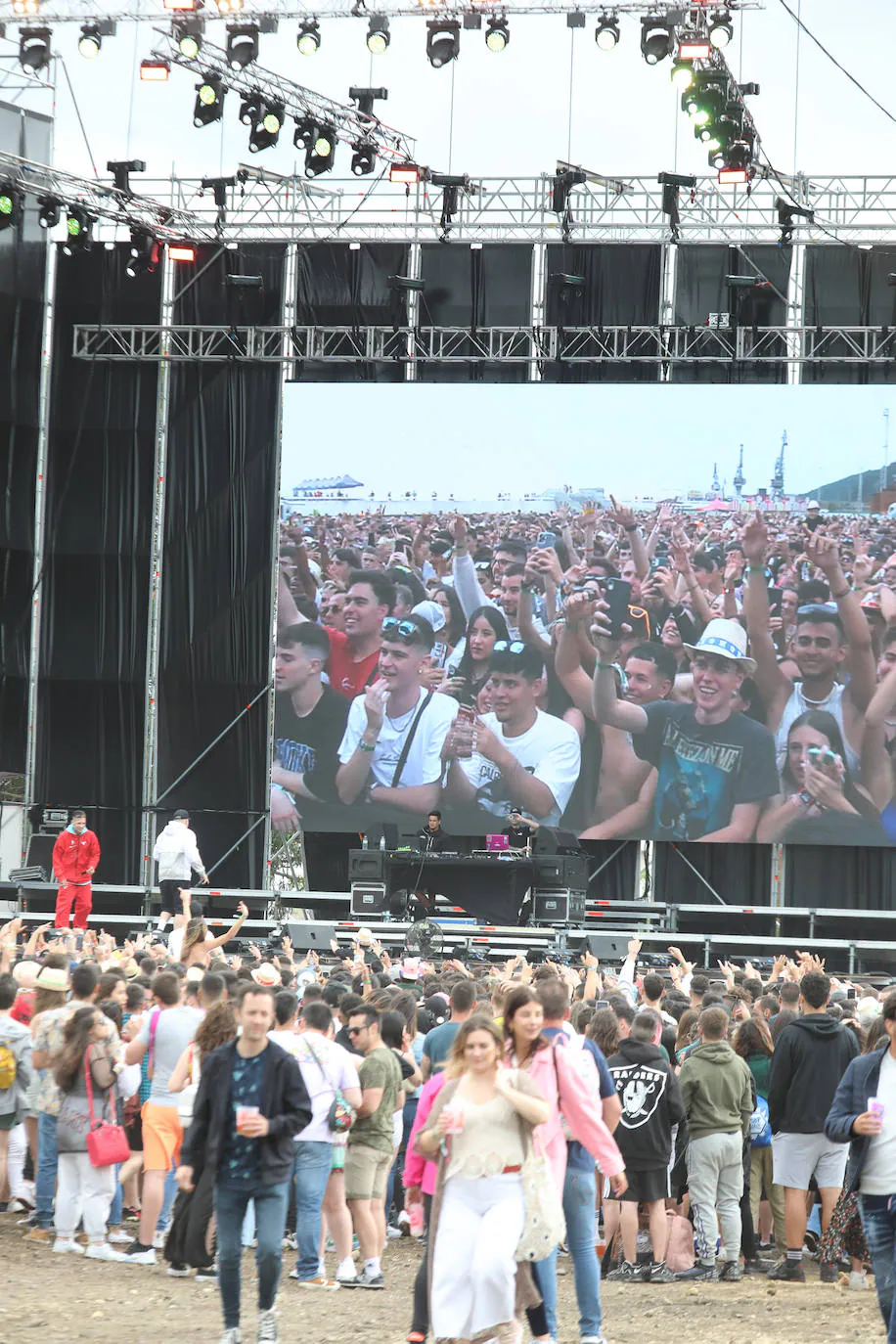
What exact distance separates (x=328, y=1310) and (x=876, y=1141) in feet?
8.32

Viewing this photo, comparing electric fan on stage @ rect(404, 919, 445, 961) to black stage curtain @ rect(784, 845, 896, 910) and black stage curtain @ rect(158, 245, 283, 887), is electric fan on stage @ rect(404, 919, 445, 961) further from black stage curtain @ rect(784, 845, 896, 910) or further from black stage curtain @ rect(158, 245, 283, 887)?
black stage curtain @ rect(784, 845, 896, 910)

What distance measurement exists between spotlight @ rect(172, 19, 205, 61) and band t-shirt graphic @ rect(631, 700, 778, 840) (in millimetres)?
8399

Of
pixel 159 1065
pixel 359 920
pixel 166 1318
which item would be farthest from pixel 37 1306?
pixel 359 920

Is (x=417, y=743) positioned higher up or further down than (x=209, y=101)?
further down

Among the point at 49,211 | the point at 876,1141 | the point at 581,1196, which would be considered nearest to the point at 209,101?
the point at 49,211

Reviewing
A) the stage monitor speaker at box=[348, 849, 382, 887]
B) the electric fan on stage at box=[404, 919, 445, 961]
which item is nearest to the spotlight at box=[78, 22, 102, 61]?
the stage monitor speaker at box=[348, 849, 382, 887]

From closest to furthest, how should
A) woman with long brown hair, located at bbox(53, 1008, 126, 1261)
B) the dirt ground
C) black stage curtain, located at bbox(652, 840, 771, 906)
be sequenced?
the dirt ground, woman with long brown hair, located at bbox(53, 1008, 126, 1261), black stage curtain, located at bbox(652, 840, 771, 906)

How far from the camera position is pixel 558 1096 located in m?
5.84

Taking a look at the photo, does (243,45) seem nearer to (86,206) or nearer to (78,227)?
(86,206)

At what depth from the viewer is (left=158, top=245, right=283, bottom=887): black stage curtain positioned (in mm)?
21594

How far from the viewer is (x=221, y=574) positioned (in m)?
21.8

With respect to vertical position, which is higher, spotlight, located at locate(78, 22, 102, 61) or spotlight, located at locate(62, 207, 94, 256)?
spotlight, located at locate(78, 22, 102, 61)

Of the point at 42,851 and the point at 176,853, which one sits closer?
the point at 176,853

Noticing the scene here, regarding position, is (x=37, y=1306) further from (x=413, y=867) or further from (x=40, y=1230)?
(x=413, y=867)
